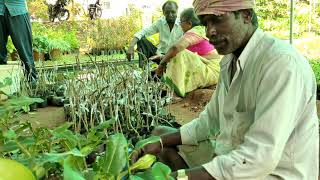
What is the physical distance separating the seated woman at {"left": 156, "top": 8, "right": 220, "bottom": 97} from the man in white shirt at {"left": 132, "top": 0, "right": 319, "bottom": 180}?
308 centimetres

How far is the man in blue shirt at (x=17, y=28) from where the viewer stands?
553cm

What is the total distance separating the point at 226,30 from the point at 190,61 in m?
3.44

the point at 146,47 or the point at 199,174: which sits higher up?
the point at 199,174

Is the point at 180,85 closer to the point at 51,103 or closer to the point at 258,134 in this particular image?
the point at 51,103

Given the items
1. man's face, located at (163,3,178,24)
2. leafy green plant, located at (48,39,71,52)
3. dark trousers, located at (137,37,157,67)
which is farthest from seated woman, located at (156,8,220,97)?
leafy green plant, located at (48,39,71,52)

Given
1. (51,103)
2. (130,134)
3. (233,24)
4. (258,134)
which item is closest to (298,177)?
(258,134)

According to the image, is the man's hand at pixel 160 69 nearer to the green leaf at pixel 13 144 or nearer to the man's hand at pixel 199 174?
the man's hand at pixel 199 174

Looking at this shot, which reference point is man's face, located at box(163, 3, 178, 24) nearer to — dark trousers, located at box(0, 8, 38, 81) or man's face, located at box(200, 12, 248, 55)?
dark trousers, located at box(0, 8, 38, 81)

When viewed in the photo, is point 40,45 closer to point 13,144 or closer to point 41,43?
point 41,43

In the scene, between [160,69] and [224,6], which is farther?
[160,69]

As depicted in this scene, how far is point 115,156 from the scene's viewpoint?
78 centimetres

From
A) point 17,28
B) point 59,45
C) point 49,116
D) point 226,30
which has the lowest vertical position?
point 49,116

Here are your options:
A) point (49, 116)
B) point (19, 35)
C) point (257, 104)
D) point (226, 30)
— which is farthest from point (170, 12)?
point (257, 104)

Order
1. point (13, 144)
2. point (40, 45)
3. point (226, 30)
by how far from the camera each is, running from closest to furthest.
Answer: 1. point (13, 144)
2. point (226, 30)
3. point (40, 45)
